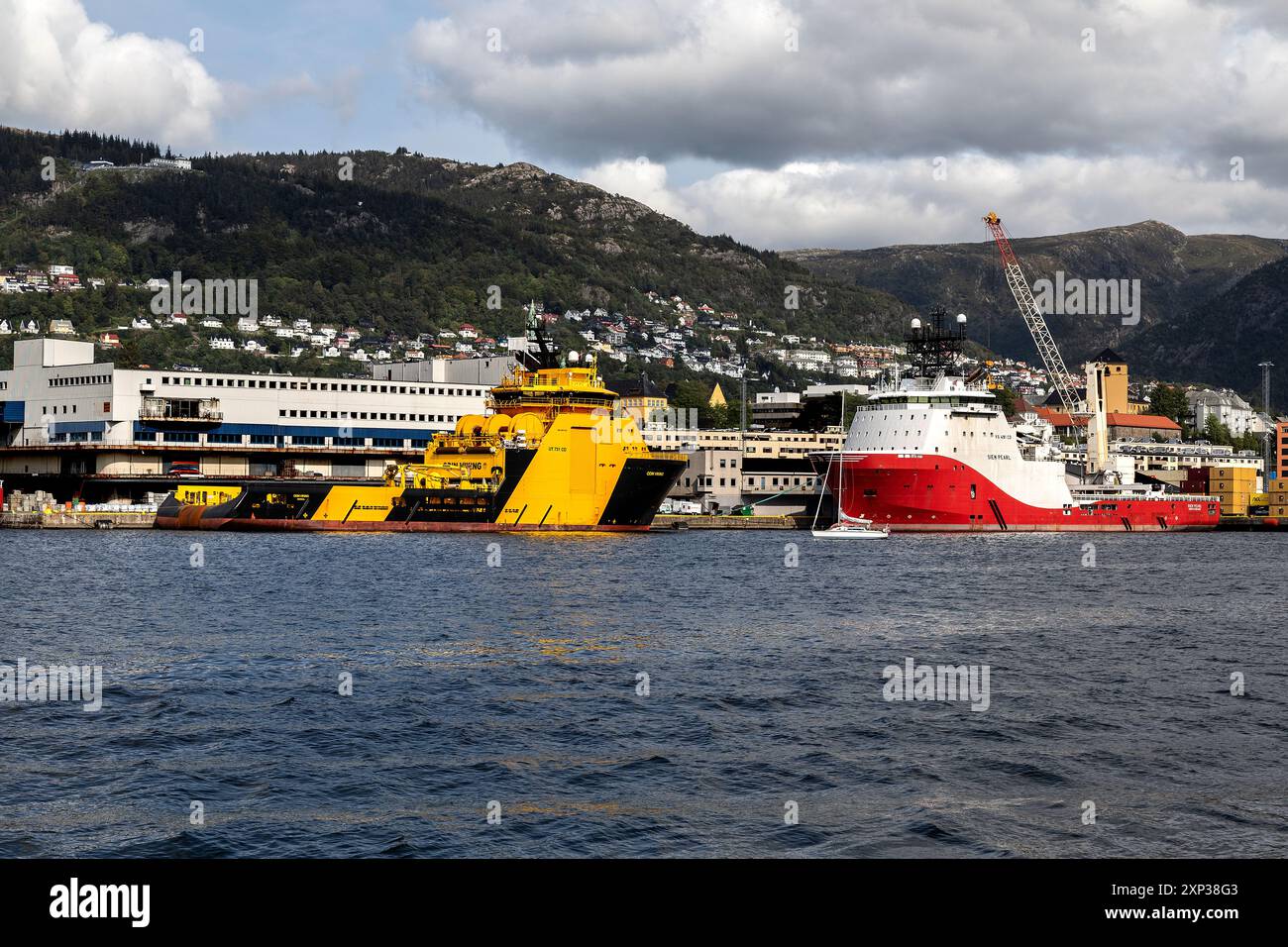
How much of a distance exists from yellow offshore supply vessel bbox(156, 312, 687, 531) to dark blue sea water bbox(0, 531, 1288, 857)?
3145 centimetres

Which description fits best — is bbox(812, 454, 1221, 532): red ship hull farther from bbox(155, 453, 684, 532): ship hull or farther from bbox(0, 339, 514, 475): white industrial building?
bbox(0, 339, 514, 475): white industrial building

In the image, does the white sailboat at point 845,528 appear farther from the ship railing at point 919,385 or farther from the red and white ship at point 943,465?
the ship railing at point 919,385

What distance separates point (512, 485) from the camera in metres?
76.2

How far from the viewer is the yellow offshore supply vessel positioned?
3004 inches

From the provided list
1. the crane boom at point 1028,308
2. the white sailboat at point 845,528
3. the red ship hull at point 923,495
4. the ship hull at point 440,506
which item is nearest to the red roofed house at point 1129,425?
the crane boom at point 1028,308

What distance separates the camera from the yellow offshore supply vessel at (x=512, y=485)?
3004 inches

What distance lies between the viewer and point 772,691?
24.1 metres

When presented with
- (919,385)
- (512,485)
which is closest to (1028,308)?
(919,385)

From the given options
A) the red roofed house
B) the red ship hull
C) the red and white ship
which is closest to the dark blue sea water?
the red ship hull

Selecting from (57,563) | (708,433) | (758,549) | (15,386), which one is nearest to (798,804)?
(57,563)
